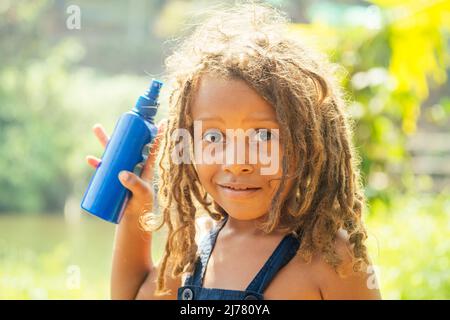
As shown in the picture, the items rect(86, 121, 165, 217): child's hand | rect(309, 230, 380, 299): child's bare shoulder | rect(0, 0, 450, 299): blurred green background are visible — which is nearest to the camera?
rect(309, 230, 380, 299): child's bare shoulder

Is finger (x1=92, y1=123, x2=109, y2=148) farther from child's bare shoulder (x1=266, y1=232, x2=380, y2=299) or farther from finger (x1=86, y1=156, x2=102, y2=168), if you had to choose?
child's bare shoulder (x1=266, y1=232, x2=380, y2=299)

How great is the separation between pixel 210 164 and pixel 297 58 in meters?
0.25

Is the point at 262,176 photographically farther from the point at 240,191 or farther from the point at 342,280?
the point at 342,280

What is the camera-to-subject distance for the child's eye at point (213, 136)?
1510 mm

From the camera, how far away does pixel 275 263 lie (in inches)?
59.4

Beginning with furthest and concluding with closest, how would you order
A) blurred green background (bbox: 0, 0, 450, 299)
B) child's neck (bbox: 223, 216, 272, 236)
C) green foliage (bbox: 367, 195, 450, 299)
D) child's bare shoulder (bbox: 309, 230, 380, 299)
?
1. blurred green background (bbox: 0, 0, 450, 299)
2. green foliage (bbox: 367, 195, 450, 299)
3. child's neck (bbox: 223, 216, 272, 236)
4. child's bare shoulder (bbox: 309, 230, 380, 299)

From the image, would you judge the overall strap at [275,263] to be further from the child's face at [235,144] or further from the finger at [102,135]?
the finger at [102,135]

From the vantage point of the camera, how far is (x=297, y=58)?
154 centimetres

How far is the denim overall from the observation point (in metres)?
1.50

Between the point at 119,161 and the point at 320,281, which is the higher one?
the point at 119,161

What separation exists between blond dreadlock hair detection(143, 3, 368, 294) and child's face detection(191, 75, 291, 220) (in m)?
0.02

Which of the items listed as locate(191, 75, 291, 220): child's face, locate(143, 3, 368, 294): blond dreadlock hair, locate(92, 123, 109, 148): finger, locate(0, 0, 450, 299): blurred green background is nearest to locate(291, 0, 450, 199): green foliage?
locate(0, 0, 450, 299): blurred green background

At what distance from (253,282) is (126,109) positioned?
7382mm

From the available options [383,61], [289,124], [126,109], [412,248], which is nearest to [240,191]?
[289,124]
